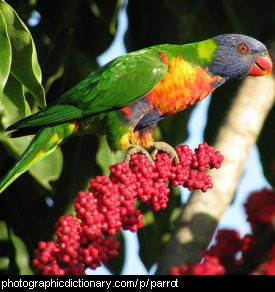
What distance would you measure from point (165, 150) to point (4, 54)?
908 mm

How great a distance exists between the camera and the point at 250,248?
124cm

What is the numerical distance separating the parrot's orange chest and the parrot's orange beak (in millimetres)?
293

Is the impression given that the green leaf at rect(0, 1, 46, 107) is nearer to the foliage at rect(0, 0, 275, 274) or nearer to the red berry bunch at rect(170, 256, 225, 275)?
the foliage at rect(0, 0, 275, 274)

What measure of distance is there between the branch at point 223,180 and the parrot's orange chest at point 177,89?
0.21 m

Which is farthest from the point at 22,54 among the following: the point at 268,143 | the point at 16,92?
the point at 268,143

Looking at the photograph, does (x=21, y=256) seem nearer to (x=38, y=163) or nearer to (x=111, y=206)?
(x=38, y=163)

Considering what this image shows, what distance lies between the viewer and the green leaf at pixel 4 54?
2191 mm

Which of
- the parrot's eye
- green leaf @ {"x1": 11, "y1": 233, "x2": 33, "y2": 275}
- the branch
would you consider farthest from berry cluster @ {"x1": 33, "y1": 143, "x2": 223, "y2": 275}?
green leaf @ {"x1": 11, "y1": 233, "x2": 33, "y2": 275}

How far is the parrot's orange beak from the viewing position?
3.27m

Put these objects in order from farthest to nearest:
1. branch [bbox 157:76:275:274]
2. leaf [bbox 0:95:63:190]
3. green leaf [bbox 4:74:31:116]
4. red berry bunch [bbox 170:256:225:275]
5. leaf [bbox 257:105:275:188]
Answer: leaf [bbox 257:105:275:188] < leaf [bbox 0:95:63:190] < branch [bbox 157:76:275:274] < green leaf [bbox 4:74:31:116] < red berry bunch [bbox 170:256:225:275]

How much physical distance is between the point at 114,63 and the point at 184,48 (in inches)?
14.4

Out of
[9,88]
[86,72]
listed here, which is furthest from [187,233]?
[86,72]

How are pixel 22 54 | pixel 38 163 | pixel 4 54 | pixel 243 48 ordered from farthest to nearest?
pixel 243 48 < pixel 38 163 < pixel 22 54 < pixel 4 54

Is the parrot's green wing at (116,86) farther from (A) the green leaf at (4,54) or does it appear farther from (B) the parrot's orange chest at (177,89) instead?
(A) the green leaf at (4,54)
